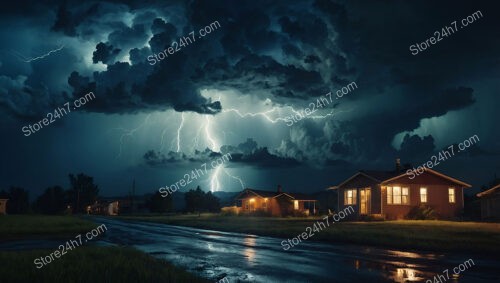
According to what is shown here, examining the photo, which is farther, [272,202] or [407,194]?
[272,202]

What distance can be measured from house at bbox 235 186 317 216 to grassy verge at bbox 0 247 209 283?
52154 millimetres

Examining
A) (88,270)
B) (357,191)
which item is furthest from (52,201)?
(88,270)

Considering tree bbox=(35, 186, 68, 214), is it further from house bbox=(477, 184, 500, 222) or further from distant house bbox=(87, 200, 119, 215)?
house bbox=(477, 184, 500, 222)

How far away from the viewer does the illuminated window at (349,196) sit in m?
45.0

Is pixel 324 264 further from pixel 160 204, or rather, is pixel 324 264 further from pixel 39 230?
pixel 160 204

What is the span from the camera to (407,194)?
41.6 m

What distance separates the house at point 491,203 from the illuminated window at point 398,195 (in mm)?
6361

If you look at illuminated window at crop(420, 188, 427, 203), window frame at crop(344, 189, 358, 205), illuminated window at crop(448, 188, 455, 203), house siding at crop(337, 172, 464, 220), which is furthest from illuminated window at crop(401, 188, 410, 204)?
window frame at crop(344, 189, 358, 205)

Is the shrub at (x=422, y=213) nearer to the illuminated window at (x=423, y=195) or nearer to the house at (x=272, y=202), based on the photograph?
the illuminated window at (x=423, y=195)

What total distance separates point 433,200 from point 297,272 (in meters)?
33.6

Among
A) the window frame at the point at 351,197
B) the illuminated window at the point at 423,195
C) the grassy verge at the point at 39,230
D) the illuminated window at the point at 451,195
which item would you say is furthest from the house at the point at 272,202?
the grassy verge at the point at 39,230

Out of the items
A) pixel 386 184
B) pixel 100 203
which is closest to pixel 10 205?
pixel 100 203

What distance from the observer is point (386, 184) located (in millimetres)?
41188

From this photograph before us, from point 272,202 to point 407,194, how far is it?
93.2 feet
